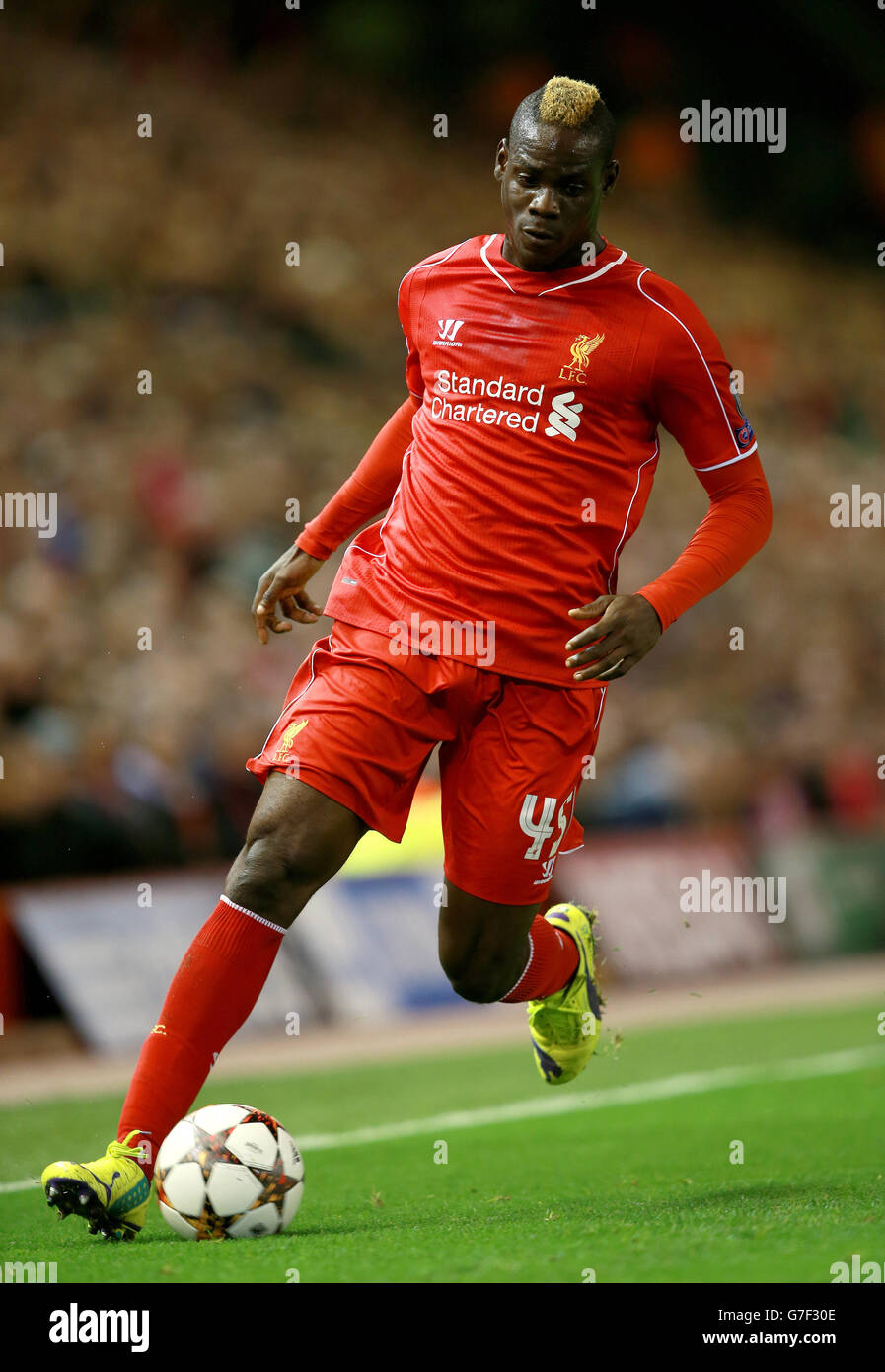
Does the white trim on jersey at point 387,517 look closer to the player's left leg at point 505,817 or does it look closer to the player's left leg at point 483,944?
the player's left leg at point 505,817

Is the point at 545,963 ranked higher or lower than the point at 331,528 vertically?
lower

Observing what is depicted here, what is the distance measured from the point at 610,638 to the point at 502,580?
408 mm

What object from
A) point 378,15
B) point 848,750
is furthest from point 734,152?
point 848,750

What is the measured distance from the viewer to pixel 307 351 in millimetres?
16812

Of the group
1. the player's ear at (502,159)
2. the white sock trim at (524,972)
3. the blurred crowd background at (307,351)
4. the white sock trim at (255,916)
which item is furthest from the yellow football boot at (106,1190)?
the blurred crowd background at (307,351)

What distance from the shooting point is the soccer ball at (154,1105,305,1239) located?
410cm

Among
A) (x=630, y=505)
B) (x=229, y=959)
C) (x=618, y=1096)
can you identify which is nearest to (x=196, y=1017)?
(x=229, y=959)

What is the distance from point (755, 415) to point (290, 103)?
614 cm

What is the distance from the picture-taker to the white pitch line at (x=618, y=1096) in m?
6.57

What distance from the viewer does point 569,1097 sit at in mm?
7617

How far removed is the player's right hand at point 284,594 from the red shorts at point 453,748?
40 centimetres

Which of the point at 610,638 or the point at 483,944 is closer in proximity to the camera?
the point at 610,638

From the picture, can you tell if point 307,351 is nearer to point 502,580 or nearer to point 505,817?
point 502,580
